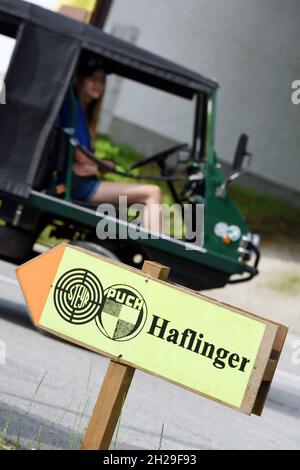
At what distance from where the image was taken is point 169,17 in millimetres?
24438

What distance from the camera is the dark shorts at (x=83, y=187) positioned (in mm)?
10656

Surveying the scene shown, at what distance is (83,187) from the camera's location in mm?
10719

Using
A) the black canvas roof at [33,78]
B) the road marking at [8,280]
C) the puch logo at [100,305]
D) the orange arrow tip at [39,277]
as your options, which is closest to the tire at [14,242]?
the black canvas roof at [33,78]

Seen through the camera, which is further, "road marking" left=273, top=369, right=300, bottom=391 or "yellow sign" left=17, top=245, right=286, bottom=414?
"road marking" left=273, top=369, right=300, bottom=391

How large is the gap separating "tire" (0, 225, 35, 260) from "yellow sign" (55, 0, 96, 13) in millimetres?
3691

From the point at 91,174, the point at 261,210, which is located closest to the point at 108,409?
the point at 91,174

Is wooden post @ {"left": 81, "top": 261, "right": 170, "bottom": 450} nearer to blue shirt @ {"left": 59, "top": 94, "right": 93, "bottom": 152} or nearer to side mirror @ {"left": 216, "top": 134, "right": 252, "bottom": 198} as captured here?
blue shirt @ {"left": 59, "top": 94, "right": 93, "bottom": 152}

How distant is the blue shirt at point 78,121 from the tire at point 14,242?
35.2 inches

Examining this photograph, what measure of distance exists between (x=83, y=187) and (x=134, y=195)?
45cm

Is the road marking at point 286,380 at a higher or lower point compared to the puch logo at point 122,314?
lower

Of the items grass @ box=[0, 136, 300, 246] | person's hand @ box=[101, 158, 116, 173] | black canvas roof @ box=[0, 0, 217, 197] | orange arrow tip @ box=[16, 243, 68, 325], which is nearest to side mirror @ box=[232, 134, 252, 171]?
person's hand @ box=[101, 158, 116, 173]

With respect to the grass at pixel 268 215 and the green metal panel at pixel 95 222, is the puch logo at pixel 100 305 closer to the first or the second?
the green metal panel at pixel 95 222

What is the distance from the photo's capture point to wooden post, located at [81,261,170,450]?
4.71 meters

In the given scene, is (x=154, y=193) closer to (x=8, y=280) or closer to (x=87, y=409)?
(x=8, y=280)
